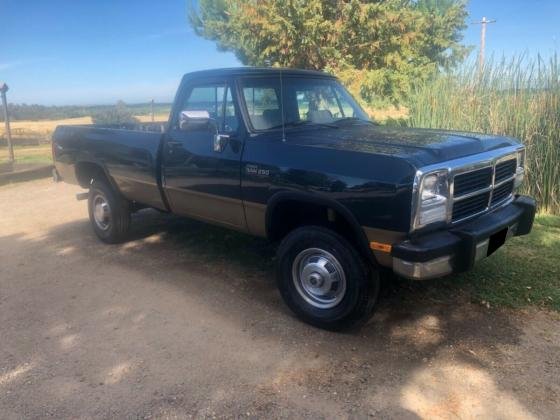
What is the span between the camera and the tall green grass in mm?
6742

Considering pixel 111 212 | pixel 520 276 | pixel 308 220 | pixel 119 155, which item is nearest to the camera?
pixel 308 220

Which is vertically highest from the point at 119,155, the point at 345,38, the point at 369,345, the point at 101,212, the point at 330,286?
the point at 345,38

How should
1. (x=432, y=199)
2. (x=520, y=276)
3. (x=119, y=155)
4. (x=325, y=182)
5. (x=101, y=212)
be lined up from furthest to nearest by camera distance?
(x=101, y=212) → (x=119, y=155) → (x=520, y=276) → (x=325, y=182) → (x=432, y=199)

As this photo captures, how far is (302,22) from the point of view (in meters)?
12.7

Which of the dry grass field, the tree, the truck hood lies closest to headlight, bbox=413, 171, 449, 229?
the truck hood

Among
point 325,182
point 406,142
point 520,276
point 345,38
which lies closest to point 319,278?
point 325,182

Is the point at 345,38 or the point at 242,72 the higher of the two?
the point at 345,38

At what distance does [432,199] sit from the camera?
3.05 m

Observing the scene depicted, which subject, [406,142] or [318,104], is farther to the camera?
[318,104]

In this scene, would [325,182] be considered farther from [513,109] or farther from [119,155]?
[513,109]

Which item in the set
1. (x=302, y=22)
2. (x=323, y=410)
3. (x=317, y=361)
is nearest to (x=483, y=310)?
(x=317, y=361)

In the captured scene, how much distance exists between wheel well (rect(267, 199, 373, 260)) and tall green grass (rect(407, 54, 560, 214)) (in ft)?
14.9

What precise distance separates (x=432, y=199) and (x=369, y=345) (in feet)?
3.90

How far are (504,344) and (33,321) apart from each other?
374 centimetres
